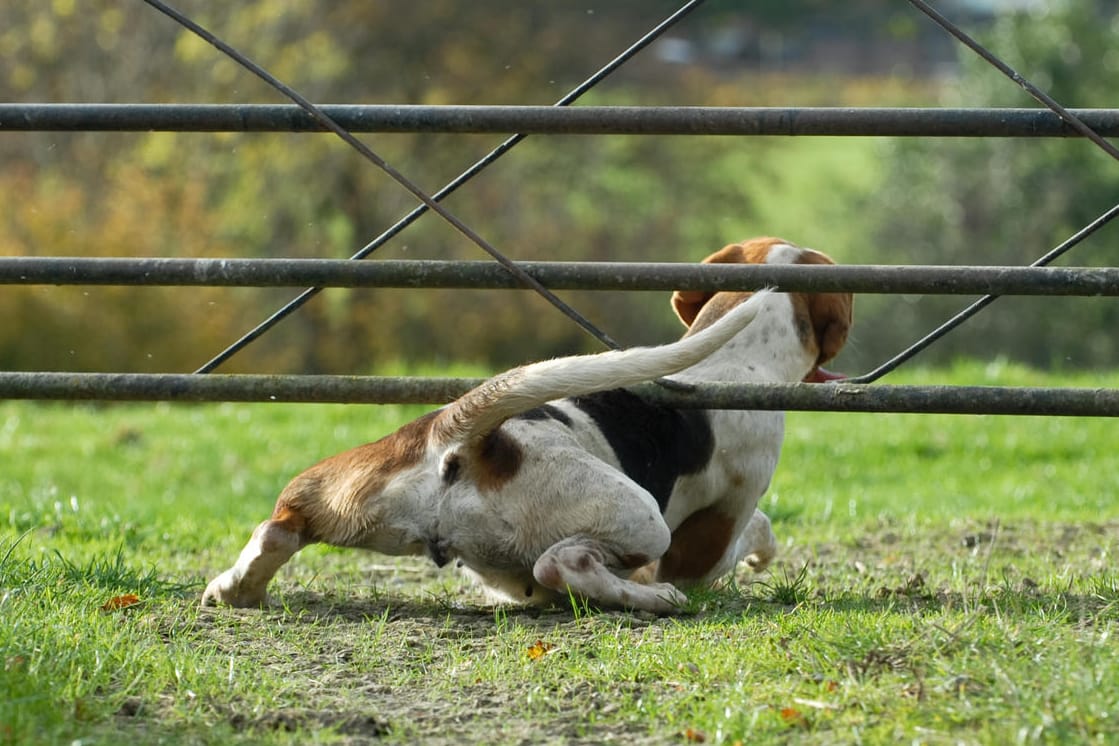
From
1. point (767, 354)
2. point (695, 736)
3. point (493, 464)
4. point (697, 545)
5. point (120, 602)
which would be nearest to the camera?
point (695, 736)

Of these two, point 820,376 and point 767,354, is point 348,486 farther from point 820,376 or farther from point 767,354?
point 820,376

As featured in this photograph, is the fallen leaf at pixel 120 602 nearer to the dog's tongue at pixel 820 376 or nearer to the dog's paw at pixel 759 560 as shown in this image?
the dog's paw at pixel 759 560

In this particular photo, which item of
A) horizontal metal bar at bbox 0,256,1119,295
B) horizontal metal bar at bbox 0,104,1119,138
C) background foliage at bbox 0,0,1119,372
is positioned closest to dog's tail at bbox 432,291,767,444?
horizontal metal bar at bbox 0,256,1119,295

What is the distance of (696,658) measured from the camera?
3.63 metres

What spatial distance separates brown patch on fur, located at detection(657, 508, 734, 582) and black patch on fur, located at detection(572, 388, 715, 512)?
6.4 inches

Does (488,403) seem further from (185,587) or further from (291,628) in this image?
(185,587)

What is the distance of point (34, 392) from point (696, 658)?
2.35 metres

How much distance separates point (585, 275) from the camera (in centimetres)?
461

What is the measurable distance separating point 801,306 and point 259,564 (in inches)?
84.9

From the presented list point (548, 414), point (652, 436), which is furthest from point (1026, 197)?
point (548, 414)

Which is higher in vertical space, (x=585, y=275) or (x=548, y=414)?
(x=585, y=275)

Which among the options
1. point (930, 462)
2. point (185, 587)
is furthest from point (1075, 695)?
point (930, 462)

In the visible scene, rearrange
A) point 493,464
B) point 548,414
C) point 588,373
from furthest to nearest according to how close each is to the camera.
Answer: point 548,414, point 493,464, point 588,373

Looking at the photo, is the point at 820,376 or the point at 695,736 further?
the point at 820,376
